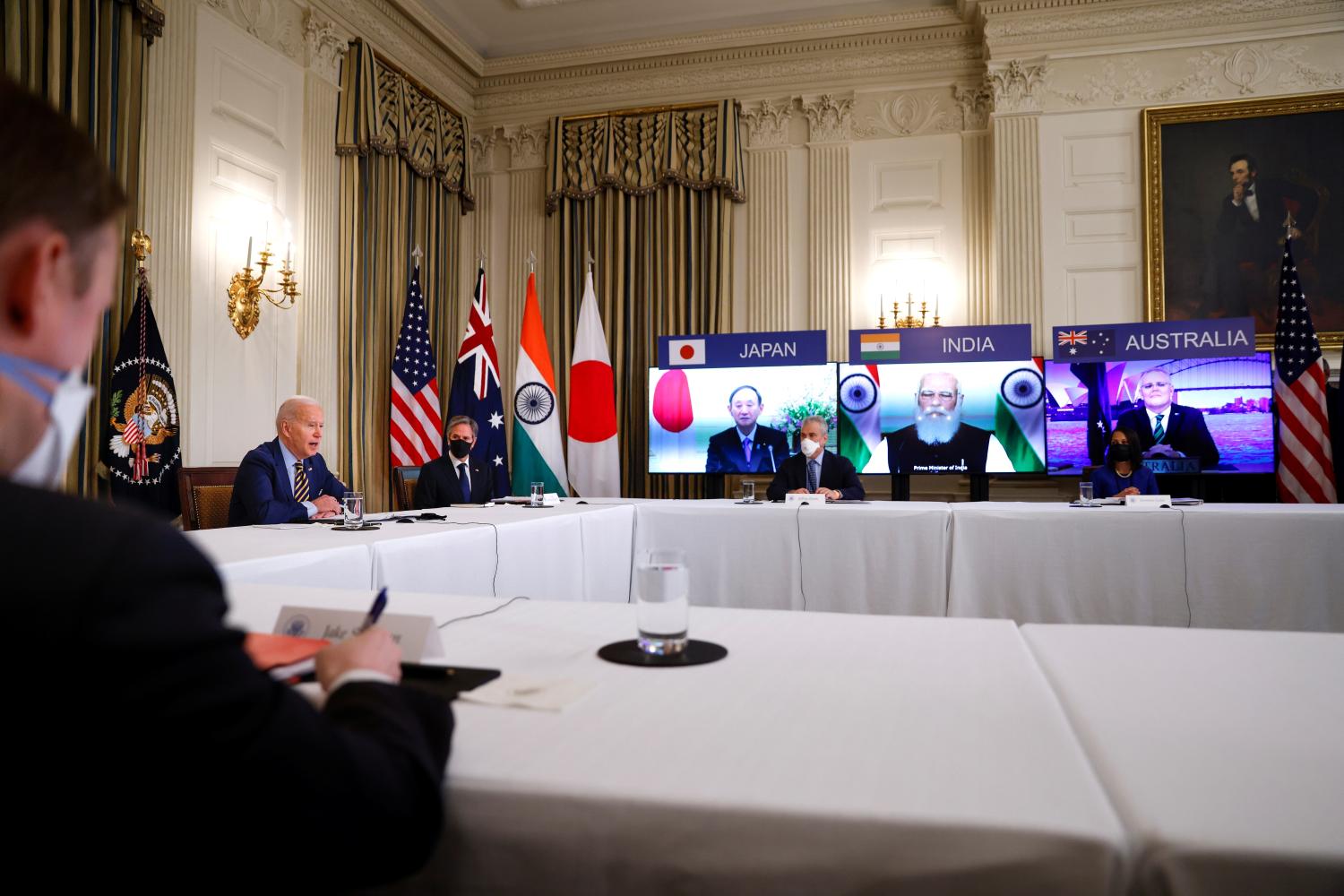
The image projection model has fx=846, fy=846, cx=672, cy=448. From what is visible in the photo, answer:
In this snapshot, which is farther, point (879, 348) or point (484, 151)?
point (484, 151)

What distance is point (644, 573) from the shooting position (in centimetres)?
110

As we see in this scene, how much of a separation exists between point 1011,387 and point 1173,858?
6.14 metres

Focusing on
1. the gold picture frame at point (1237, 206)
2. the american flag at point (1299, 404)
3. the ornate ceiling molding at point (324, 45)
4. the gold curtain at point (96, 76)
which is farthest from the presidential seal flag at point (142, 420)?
the american flag at point (1299, 404)

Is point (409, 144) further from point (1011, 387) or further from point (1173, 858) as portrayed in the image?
point (1173, 858)

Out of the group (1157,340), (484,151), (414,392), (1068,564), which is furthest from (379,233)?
(1157,340)

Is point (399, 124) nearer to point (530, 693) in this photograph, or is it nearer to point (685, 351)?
point (685, 351)

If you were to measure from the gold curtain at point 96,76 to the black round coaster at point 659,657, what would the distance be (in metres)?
3.98

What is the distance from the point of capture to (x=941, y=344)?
6.42 metres

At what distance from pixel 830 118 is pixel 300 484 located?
5.51 metres

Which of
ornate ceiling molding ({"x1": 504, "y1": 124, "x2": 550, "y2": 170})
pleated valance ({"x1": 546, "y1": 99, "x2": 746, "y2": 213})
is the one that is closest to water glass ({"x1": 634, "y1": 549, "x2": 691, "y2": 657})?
pleated valance ({"x1": 546, "y1": 99, "x2": 746, "y2": 213})

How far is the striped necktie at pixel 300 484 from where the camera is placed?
397cm

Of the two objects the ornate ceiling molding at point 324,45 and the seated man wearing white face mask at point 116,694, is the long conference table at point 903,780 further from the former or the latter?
the ornate ceiling molding at point 324,45

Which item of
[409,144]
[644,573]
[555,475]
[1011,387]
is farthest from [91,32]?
[1011,387]

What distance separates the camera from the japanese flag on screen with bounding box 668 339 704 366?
690 centimetres
